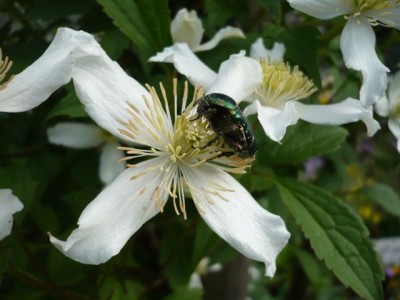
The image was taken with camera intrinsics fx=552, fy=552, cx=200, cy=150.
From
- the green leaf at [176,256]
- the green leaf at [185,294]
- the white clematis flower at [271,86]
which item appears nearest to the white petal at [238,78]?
the white clematis flower at [271,86]

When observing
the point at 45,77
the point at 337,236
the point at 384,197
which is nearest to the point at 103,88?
the point at 45,77

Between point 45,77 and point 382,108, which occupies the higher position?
point 45,77

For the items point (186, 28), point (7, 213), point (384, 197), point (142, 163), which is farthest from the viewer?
point (384, 197)

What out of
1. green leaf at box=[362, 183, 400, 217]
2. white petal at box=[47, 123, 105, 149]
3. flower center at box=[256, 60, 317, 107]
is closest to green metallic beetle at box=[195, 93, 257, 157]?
flower center at box=[256, 60, 317, 107]

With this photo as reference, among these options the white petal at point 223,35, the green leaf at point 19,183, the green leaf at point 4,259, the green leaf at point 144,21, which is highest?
the green leaf at point 144,21

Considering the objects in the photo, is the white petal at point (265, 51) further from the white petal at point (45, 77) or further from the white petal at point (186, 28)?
the white petal at point (45, 77)

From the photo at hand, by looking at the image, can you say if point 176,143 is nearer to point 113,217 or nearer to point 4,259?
point 113,217

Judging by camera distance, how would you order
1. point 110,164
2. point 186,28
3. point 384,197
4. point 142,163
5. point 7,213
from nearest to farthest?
point 7,213, point 142,163, point 186,28, point 110,164, point 384,197

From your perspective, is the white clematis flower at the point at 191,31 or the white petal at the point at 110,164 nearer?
the white clematis flower at the point at 191,31
